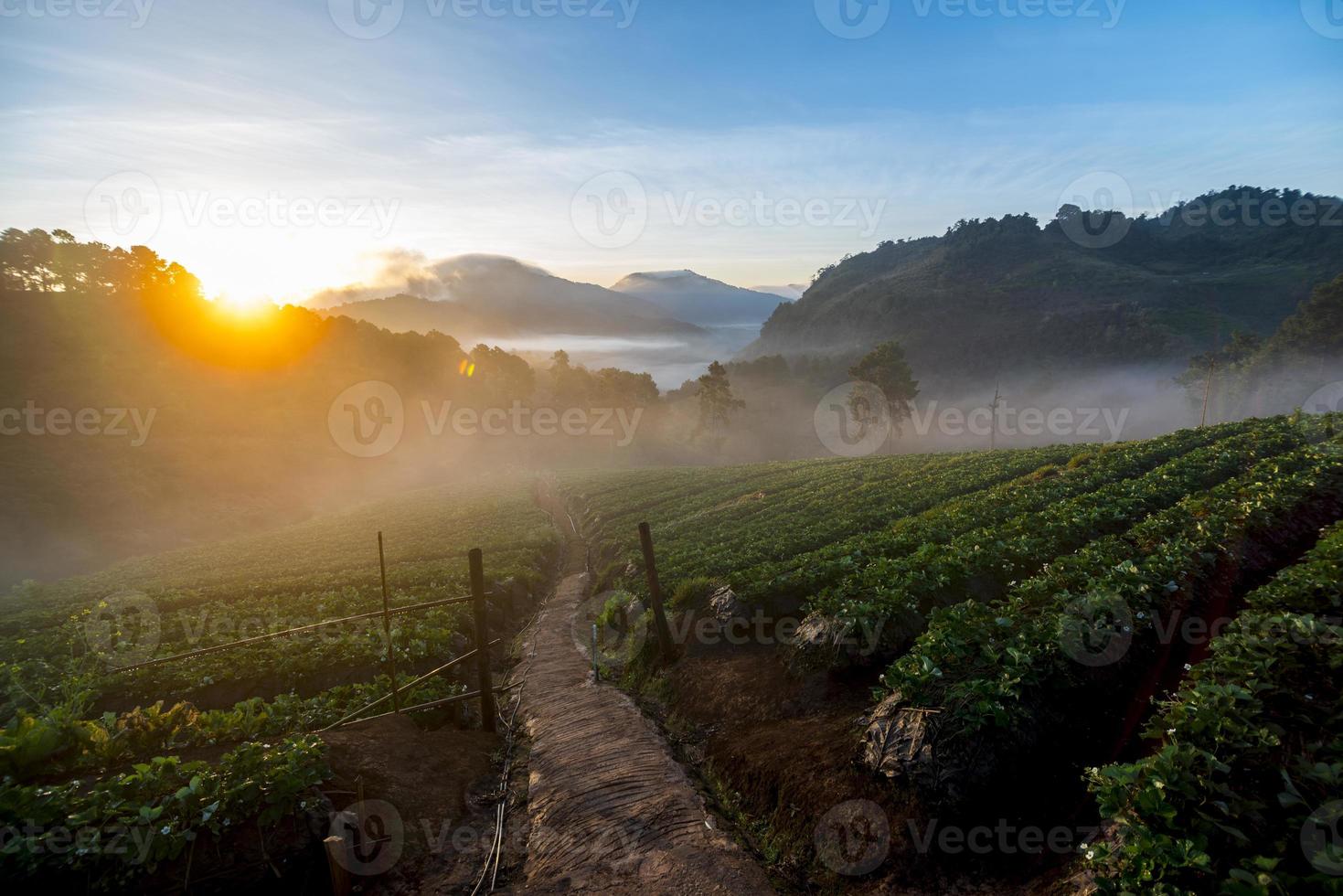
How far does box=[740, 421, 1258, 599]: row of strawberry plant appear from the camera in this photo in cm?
1563

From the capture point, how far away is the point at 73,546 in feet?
160

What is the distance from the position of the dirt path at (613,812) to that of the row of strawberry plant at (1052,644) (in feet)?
11.0

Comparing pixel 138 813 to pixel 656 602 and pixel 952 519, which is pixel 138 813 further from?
pixel 952 519

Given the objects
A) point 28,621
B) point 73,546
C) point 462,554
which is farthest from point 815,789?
point 73,546

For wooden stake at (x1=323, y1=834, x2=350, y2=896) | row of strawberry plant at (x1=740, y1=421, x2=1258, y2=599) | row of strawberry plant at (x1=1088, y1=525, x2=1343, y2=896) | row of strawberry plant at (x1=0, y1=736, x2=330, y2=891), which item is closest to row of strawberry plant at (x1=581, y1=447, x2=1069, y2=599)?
row of strawberry plant at (x1=740, y1=421, x2=1258, y2=599)

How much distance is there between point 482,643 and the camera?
12.7m

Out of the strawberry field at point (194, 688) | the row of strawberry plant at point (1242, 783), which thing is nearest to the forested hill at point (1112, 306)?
the strawberry field at point (194, 688)

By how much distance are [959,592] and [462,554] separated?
25.4 metres

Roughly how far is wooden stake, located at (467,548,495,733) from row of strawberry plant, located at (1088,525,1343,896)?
1099 cm

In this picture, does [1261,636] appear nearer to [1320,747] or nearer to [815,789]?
[1320,747]

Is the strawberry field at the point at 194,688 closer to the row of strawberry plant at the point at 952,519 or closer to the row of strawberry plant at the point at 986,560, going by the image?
the row of strawberry plant at the point at 952,519

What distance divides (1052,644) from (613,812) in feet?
25.4

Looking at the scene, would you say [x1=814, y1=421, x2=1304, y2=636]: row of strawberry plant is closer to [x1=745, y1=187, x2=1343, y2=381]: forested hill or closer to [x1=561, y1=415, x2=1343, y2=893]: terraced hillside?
[x1=561, y1=415, x2=1343, y2=893]: terraced hillside

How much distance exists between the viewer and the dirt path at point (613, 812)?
830 cm
